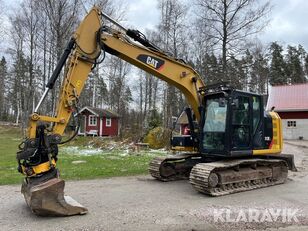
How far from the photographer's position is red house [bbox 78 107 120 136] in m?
36.7

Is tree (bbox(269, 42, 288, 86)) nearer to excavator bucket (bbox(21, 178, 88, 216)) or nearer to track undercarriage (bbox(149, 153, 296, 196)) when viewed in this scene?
track undercarriage (bbox(149, 153, 296, 196))

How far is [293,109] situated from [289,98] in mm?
2204

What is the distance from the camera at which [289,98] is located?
113 ft

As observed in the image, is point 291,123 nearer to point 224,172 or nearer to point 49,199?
point 224,172

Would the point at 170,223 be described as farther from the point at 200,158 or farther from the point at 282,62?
the point at 282,62

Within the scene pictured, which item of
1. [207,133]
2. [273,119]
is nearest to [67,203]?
[207,133]

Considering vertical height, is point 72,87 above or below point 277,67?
below

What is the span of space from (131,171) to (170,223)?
5804 millimetres

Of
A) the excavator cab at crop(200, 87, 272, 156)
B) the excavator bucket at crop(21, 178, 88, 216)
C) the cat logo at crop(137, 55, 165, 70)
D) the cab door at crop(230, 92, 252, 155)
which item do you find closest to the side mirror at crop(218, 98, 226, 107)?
the excavator cab at crop(200, 87, 272, 156)

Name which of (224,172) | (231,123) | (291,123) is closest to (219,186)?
(224,172)

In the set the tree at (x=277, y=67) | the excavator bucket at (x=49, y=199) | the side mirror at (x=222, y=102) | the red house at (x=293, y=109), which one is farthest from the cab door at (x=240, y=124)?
the tree at (x=277, y=67)

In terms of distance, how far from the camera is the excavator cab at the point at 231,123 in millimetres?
8887

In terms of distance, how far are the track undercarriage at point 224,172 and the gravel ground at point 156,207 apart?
10.5 inches

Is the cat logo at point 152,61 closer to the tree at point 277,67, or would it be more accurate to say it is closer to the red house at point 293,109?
the red house at point 293,109
